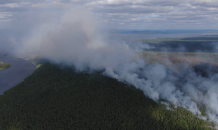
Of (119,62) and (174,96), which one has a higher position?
(119,62)

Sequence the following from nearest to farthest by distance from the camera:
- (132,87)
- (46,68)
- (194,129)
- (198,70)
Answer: (194,129), (132,87), (198,70), (46,68)

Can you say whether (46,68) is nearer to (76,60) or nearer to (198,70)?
(76,60)

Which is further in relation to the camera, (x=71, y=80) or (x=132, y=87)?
(x=71, y=80)

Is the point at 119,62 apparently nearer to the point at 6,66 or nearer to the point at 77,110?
the point at 77,110

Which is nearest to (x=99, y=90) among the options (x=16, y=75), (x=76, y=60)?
(x=76, y=60)

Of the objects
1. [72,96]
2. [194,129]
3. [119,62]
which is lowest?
[194,129]

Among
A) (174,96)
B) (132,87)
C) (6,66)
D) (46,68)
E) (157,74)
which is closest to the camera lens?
(174,96)
